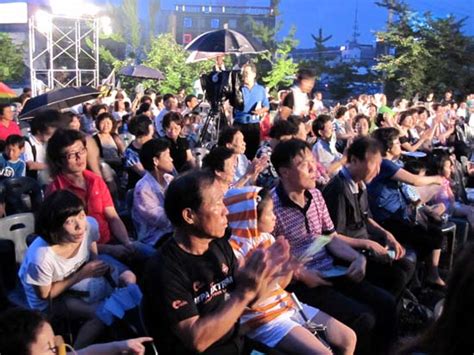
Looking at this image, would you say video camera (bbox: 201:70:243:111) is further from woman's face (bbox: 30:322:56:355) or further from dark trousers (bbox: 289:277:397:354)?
woman's face (bbox: 30:322:56:355)

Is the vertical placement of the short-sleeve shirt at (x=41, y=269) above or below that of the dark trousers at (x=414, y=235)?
above

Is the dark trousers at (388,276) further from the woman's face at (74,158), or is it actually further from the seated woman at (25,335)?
the seated woman at (25,335)

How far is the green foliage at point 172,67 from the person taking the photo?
21.5 m

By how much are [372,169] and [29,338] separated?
2.70 m

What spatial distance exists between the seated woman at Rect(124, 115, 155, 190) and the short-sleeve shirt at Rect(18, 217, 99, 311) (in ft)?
8.43

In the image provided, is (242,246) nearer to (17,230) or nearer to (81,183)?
(81,183)

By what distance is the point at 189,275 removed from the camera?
2.15 meters

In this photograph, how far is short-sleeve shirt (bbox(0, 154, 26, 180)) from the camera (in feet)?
18.2

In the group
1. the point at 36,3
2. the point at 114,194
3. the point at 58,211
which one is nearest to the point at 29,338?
the point at 58,211

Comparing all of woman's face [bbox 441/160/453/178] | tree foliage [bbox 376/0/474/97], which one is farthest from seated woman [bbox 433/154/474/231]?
tree foliage [bbox 376/0/474/97]

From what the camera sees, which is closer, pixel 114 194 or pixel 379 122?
pixel 114 194

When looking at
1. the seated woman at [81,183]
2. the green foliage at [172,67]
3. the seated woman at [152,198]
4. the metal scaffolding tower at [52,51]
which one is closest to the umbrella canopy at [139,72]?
the metal scaffolding tower at [52,51]

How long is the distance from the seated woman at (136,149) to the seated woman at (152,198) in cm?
121

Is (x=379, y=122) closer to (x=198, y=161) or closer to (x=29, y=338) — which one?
(x=198, y=161)
